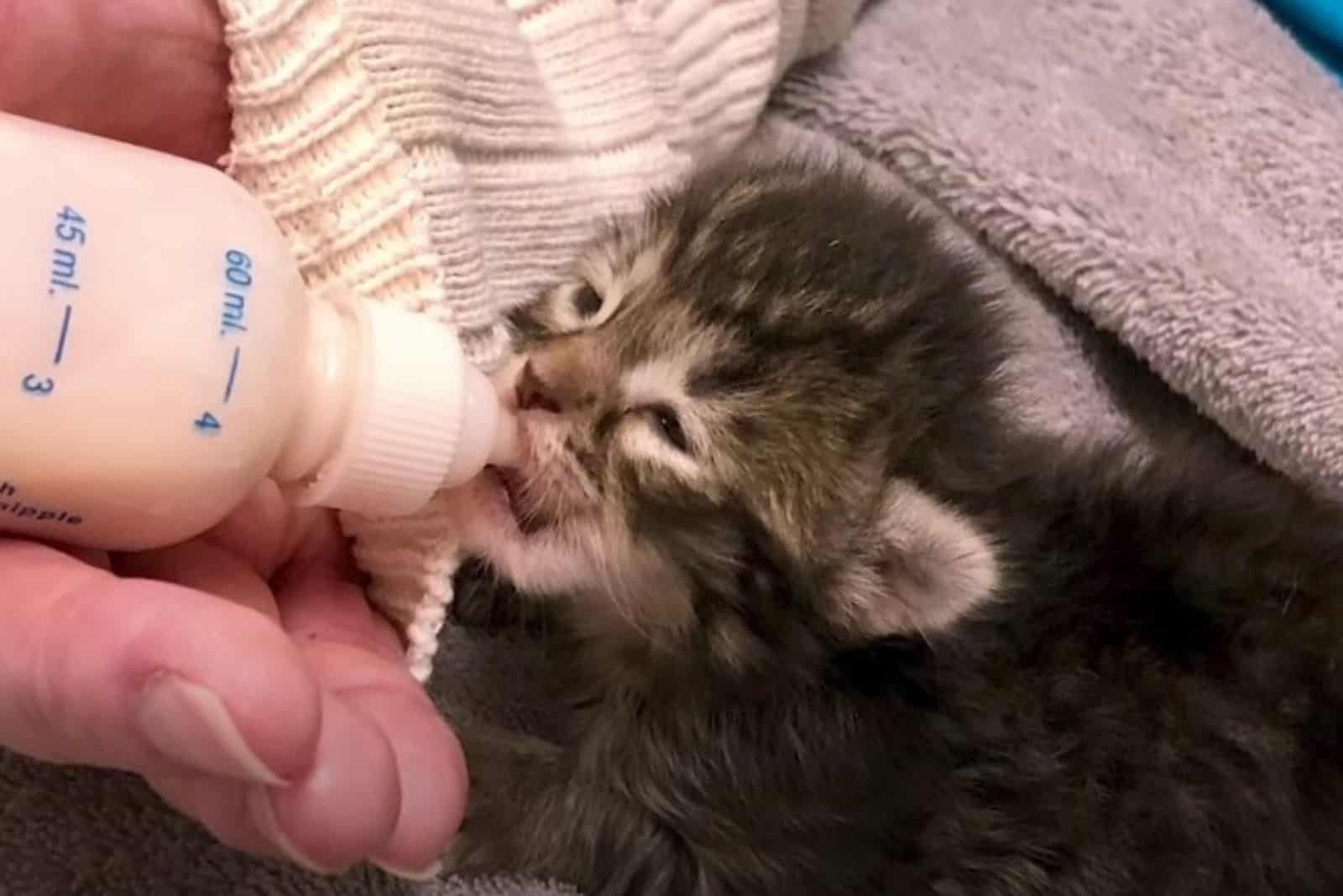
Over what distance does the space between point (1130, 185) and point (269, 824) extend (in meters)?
1.05

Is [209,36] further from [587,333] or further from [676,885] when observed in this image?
[676,885]

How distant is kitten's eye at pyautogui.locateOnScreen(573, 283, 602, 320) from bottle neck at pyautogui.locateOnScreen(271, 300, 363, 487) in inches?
14.2

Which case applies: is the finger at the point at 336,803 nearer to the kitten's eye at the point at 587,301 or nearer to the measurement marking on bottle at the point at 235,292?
the measurement marking on bottle at the point at 235,292

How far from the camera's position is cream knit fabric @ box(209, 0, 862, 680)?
3.29 ft

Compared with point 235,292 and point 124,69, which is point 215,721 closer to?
point 235,292

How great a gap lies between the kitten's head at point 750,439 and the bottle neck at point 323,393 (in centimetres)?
26

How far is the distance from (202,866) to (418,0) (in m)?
0.60

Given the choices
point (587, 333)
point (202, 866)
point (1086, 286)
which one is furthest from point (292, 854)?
point (1086, 286)

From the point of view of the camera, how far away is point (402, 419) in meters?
0.81

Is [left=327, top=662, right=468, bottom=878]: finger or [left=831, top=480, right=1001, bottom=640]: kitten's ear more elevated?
[left=831, top=480, right=1001, bottom=640]: kitten's ear

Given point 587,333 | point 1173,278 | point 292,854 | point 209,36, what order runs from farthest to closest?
1. point 1173,278
2. point 587,333
3. point 209,36
4. point 292,854

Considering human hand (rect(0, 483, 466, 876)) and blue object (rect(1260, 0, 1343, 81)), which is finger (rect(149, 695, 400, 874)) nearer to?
human hand (rect(0, 483, 466, 876))

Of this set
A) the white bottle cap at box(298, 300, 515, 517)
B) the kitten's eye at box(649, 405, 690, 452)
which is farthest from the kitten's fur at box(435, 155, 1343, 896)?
the white bottle cap at box(298, 300, 515, 517)

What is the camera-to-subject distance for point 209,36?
40.5 inches
